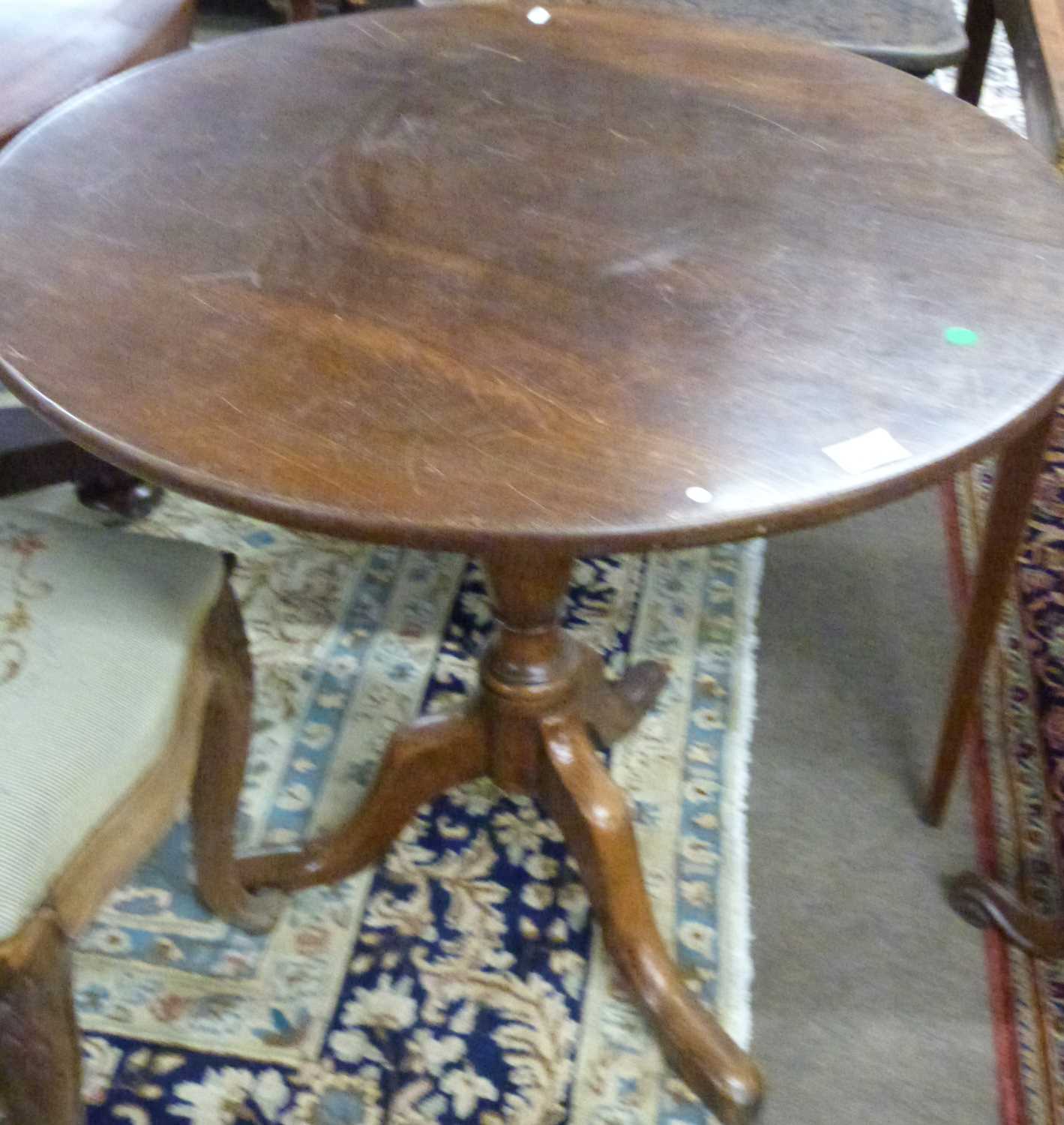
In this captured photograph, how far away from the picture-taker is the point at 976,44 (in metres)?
1.55

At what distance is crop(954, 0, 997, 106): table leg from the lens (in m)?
1.54

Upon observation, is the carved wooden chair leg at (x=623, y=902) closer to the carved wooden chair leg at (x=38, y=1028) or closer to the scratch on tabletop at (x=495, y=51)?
the carved wooden chair leg at (x=38, y=1028)

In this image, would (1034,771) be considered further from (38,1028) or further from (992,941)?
(38,1028)

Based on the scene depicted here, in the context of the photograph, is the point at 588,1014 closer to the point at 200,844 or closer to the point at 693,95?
the point at 200,844

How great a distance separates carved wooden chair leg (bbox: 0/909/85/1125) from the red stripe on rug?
76cm

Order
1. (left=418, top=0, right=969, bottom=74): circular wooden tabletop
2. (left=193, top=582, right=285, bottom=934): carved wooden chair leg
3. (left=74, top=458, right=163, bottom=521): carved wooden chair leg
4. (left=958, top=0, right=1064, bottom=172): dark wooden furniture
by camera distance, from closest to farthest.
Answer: (left=193, top=582, right=285, bottom=934): carved wooden chair leg → (left=958, top=0, right=1064, bottom=172): dark wooden furniture → (left=418, top=0, right=969, bottom=74): circular wooden tabletop → (left=74, top=458, right=163, bottom=521): carved wooden chair leg

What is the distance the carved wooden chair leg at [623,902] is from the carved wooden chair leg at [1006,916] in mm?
299

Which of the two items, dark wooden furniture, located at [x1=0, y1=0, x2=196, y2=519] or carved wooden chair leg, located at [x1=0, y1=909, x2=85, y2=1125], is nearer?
carved wooden chair leg, located at [x1=0, y1=909, x2=85, y2=1125]

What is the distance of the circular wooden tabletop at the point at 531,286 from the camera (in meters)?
0.57

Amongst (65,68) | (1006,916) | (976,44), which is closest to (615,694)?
(1006,916)

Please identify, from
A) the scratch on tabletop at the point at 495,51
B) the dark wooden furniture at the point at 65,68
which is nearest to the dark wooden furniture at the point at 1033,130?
the scratch on tabletop at the point at 495,51

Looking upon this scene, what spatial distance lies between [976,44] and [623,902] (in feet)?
4.22

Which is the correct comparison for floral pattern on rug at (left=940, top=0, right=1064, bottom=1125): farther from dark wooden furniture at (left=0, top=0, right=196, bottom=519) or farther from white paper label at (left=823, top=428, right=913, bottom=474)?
dark wooden furniture at (left=0, top=0, right=196, bottom=519)

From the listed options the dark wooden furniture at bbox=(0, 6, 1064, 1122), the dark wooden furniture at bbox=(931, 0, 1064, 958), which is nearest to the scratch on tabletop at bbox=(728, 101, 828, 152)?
the dark wooden furniture at bbox=(0, 6, 1064, 1122)
